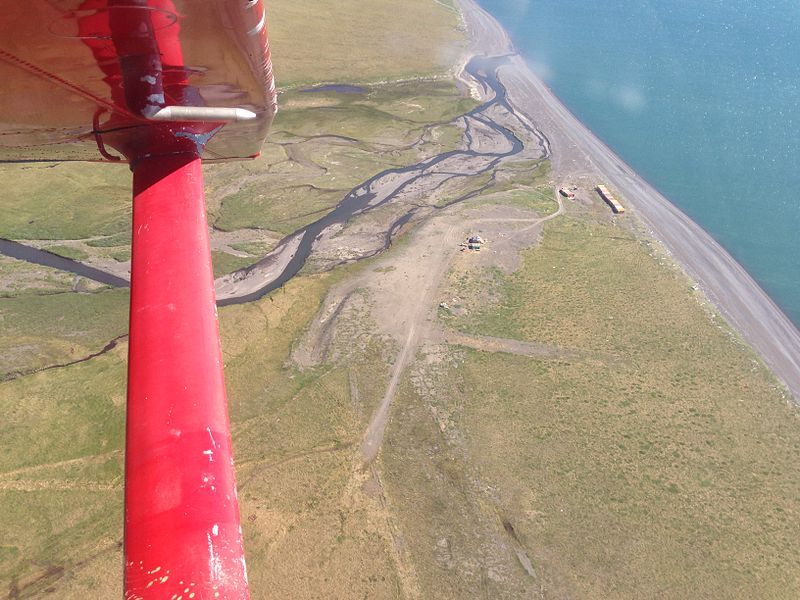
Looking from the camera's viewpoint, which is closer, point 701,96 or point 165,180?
point 165,180

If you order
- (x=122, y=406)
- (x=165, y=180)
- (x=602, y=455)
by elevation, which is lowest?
(x=122, y=406)

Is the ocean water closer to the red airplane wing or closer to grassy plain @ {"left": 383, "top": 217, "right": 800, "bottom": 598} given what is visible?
grassy plain @ {"left": 383, "top": 217, "right": 800, "bottom": 598}

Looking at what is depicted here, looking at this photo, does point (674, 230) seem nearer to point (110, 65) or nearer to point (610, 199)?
point (610, 199)

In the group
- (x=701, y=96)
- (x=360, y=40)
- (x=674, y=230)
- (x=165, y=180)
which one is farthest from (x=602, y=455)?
(x=360, y=40)

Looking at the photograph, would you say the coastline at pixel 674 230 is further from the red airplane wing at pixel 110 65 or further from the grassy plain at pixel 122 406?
the red airplane wing at pixel 110 65

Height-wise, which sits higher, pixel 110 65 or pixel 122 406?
pixel 110 65

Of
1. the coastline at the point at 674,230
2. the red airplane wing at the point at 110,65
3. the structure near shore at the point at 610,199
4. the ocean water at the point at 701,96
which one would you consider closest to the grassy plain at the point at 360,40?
the coastline at the point at 674,230

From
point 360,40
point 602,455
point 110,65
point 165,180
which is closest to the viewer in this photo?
point 110,65

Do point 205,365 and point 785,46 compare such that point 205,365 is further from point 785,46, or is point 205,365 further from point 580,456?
point 785,46

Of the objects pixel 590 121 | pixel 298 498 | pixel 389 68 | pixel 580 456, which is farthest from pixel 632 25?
pixel 298 498
